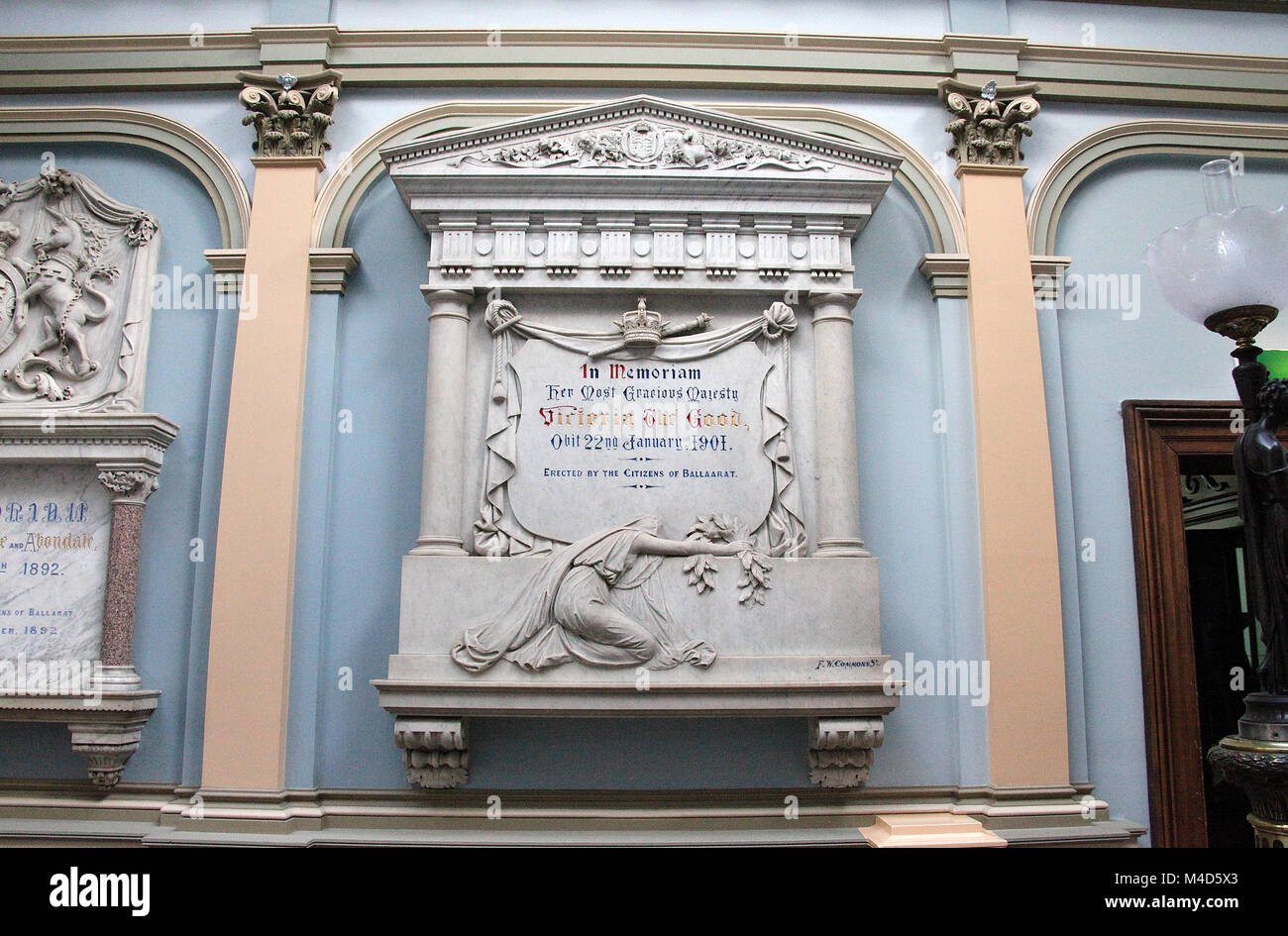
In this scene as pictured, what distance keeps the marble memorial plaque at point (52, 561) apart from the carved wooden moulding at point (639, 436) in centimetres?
167

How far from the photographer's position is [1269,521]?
3156 mm

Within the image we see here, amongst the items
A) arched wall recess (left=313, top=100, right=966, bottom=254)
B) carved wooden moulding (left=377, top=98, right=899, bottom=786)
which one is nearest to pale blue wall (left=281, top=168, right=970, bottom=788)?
arched wall recess (left=313, top=100, right=966, bottom=254)

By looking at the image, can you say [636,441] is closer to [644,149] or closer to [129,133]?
[644,149]

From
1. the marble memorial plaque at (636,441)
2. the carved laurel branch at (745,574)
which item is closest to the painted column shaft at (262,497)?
the marble memorial plaque at (636,441)

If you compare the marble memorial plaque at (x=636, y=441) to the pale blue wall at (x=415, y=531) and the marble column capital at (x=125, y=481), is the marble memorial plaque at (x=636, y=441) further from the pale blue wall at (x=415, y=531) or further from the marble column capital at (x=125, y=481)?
the marble column capital at (x=125, y=481)

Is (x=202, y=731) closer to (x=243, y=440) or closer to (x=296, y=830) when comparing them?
(x=296, y=830)

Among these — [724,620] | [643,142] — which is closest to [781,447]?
[724,620]

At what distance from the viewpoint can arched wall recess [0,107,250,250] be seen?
4969 millimetres

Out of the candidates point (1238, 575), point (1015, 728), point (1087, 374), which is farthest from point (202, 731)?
point (1238, 575)

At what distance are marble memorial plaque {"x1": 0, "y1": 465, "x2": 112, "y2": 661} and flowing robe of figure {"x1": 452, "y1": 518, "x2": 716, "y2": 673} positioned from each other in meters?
1.95

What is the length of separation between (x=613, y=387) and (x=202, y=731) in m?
2.64

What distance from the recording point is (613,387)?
4.40 m

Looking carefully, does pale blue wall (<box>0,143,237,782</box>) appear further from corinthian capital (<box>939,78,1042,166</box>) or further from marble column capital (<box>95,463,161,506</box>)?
corinthian capital (<box>939,78,1042,166</box>)

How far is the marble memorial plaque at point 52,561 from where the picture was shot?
14.4 feet
